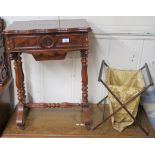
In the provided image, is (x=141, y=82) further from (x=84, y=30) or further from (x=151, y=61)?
(x=84, y=30)

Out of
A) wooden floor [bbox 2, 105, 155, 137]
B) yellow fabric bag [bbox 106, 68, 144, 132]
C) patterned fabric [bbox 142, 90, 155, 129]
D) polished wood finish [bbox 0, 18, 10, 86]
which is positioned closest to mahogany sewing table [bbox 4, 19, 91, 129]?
polished wood finish [bbox 0, 18, 10, 86]

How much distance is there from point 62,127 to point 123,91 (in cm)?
53

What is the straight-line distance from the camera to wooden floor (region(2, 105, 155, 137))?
60.1 inches

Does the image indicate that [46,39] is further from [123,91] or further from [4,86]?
[123,91]

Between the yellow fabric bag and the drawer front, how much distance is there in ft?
1.30

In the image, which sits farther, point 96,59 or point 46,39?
point 96,59

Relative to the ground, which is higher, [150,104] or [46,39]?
[46,39]

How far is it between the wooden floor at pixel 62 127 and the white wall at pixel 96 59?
17 cm

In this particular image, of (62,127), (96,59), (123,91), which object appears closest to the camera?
(123,91)

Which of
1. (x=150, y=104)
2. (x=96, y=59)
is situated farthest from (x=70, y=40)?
(x=150, y=104)

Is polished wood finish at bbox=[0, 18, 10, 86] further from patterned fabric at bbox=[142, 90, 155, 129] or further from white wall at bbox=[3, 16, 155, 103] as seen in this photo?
patterned fabric at bbox=[142, 90, 155, 129]

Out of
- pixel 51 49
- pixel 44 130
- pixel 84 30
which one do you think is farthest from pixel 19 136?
pixel 84 30

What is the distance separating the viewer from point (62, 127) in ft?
5.26
